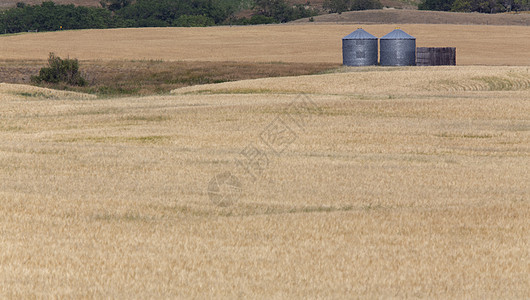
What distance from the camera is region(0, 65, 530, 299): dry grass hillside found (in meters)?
9.82

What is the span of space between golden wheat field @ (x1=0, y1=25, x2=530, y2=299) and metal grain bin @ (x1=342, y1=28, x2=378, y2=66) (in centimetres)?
2833

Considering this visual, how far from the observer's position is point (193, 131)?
26.9 m

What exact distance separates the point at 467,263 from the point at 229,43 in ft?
283

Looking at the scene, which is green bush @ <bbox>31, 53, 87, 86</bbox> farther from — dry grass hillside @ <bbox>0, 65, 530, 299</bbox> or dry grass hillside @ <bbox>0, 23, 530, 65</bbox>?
dry grass hillside @ <bbox>0, 65, 530, 299</bbox>

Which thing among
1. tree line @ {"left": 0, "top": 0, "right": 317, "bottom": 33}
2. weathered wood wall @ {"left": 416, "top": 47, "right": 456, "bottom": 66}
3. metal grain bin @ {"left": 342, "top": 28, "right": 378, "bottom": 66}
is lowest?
weathered wood wall @ {"left": 416, "top": 47, "right": 456, "bottom": 66}

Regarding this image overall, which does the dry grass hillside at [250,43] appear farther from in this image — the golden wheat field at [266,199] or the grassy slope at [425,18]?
the golden wheat field at [266,199]

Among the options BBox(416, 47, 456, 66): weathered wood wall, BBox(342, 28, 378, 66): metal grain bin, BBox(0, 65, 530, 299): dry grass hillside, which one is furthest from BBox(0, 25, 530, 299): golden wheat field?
BBox(416, 47, 456, 66): weathered wood wall

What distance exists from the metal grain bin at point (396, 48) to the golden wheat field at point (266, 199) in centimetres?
2855

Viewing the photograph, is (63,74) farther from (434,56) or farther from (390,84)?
(434,56)

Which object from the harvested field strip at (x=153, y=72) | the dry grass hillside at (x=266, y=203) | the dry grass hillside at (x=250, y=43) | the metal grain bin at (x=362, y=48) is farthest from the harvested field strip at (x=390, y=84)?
the dry grass hillside at (x=250, y=43)

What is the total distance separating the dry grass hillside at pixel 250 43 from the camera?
78.6 meters

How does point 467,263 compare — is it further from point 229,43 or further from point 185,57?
point 229,43

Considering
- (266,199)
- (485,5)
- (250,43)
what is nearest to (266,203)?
(266,199)

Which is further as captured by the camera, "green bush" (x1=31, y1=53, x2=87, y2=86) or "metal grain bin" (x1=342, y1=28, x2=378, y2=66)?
"metal grain bin" (x1=342, y1=28, x2=378, y2=66)
